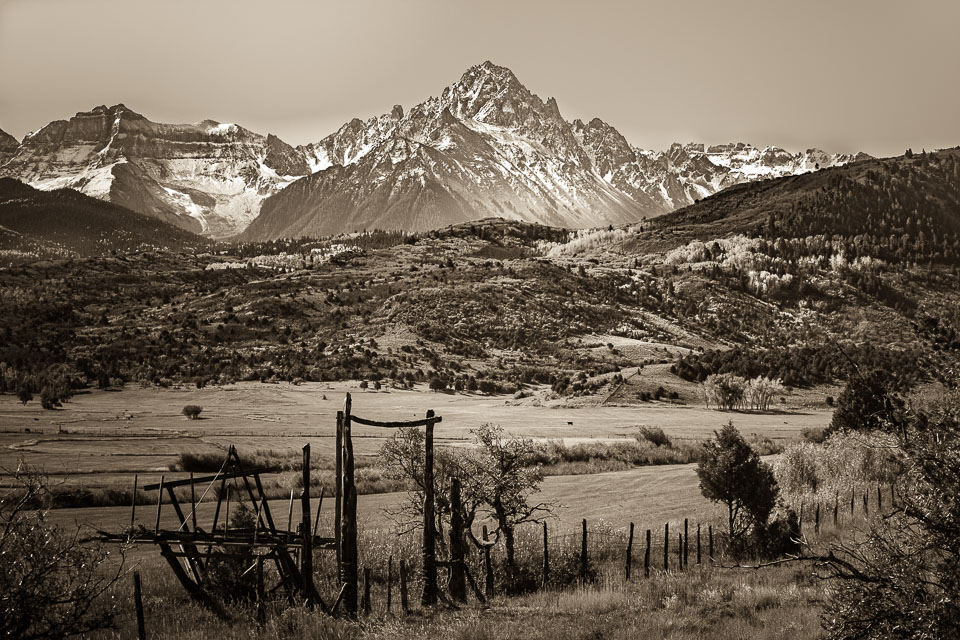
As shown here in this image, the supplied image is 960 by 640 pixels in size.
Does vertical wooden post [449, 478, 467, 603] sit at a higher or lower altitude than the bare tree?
lower

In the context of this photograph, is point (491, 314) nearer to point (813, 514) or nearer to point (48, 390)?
point (48, 390)

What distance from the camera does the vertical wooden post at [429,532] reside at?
758 inches

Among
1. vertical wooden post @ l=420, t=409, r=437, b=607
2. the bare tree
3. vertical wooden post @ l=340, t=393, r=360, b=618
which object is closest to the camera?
the bare tree

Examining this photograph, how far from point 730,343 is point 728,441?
553 feet

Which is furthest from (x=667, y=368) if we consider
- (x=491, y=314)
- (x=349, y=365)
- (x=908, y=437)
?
(x=908, y=437)

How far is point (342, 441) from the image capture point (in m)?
19.3

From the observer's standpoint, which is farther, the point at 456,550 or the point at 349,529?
the point at 456,550

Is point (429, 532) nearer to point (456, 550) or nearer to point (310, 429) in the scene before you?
point (456, 550)

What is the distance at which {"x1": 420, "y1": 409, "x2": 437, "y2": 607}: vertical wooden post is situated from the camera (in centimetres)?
1927

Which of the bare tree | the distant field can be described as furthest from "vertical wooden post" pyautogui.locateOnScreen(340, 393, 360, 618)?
the distant field

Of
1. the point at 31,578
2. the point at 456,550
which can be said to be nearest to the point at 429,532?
the point at 456,550

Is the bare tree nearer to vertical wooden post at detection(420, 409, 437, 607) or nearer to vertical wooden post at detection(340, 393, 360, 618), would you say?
vertical wooden post at detection(340, 393, 360, 618)

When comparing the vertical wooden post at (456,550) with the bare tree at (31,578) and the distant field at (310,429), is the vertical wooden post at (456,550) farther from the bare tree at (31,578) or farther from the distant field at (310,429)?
the distant field at (310,429)

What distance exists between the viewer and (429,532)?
19.4 meters
